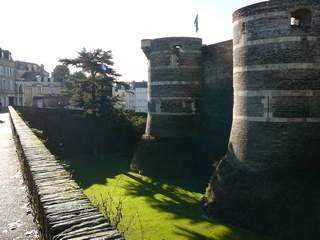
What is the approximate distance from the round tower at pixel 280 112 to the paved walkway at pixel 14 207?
10.2 metres

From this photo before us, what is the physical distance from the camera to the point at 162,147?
2939 cm

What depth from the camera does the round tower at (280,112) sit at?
1700cm

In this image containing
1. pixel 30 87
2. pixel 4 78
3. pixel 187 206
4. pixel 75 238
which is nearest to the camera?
pixel 75 238

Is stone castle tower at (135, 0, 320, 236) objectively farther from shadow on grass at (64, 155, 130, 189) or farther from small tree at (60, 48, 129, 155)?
small tree at (60, 48, 129, 155)

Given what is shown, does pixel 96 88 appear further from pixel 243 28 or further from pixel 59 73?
pixel 59 73

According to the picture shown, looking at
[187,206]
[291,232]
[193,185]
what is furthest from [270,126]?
[193,185]

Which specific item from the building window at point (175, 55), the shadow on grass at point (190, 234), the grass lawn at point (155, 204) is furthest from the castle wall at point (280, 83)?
the building window at point (175, 55)

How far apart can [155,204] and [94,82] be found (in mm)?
18553

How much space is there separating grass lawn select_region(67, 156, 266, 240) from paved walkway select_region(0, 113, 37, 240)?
4016 millimetres

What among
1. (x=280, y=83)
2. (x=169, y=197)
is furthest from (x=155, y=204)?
(x=280, y=83)

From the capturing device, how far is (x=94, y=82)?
125ft

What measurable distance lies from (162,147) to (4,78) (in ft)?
150

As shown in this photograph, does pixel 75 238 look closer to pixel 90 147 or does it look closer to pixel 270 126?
pixel 270 126

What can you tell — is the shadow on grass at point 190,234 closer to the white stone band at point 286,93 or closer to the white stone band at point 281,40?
Answer: the white stone band at point 286,93
